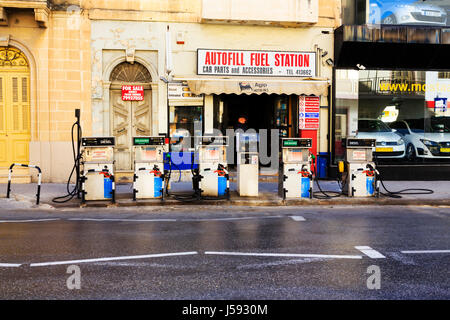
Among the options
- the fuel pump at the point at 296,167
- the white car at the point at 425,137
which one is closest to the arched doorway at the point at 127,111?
the fuel pump at the point at 296,167

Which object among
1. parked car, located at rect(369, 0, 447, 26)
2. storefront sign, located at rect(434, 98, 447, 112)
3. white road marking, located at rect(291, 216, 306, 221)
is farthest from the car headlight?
white road marking, located at rect(291, 216, 306, 221)

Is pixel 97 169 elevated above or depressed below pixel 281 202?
above

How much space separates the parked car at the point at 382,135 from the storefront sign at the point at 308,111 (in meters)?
1.63

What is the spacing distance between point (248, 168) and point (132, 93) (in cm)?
555

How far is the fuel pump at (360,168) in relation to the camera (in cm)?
1148

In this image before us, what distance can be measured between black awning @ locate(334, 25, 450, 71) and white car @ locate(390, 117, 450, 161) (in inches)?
77.3

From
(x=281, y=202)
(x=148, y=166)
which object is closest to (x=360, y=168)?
(x=281, y=202)

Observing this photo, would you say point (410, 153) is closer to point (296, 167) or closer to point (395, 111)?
point (395, 111)

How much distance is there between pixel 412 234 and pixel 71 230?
5.88 metres

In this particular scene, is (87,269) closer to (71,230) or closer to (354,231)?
(71,230)

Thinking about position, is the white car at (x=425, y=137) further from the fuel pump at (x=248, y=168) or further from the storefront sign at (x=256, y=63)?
the fuel pump at (x=248, y=168)

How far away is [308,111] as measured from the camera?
50.9ft
